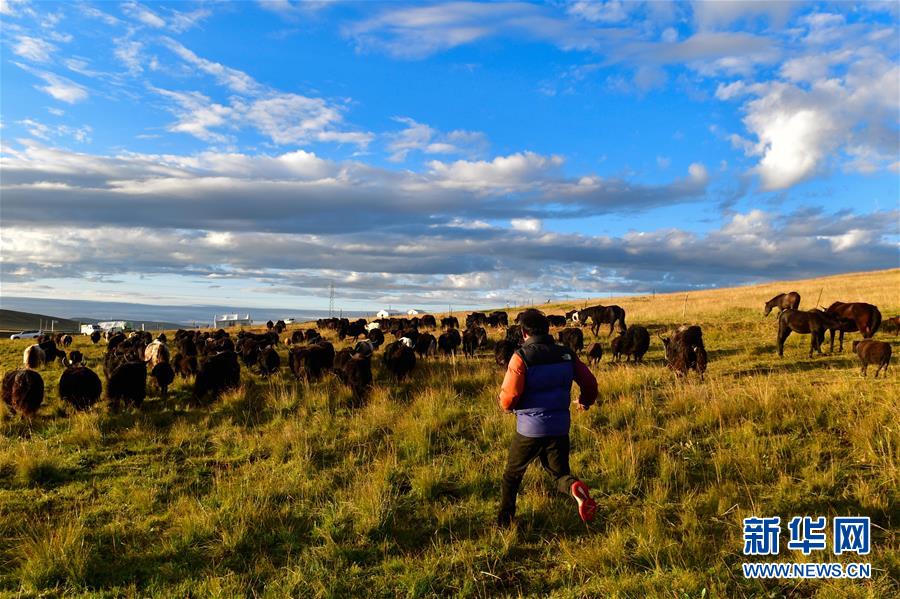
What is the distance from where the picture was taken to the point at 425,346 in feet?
66.5

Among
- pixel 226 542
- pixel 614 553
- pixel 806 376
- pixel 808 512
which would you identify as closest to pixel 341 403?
pixel 226 542

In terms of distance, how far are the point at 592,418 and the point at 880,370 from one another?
809cm

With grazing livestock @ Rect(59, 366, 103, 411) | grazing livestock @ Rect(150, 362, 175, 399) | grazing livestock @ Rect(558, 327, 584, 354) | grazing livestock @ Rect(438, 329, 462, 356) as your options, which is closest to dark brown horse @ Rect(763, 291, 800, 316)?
grazing livestock @ Rect(558, 327, 584, 354)

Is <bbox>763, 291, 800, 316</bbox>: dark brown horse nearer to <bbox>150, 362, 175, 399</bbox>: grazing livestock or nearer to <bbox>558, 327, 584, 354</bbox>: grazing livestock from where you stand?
<bbox>558, 327, 584, 354</bbox>: grazing livestock

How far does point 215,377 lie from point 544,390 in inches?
410

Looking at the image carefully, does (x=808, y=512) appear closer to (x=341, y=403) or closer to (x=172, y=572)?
(x=172, y=572)

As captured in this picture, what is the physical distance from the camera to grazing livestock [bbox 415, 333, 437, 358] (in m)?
20.1

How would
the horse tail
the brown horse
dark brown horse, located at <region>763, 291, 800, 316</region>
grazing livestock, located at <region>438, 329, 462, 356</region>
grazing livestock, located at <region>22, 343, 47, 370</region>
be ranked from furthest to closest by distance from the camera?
dark brown horse, located at <region>763, 291, 800, 316</region> → grazing livestock, located at <region>22, 343, 47, 370</region> → grazing livestock, located at <region>438, 329, 462, 356</region> → the horse tail → the brown horse

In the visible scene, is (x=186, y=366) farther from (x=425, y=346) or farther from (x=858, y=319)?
(x=858, y=319)

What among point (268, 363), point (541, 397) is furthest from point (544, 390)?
point (268, 363)

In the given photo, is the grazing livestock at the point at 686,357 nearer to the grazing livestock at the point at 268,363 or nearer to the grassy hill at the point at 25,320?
the grazing livestock at the point at 268,363

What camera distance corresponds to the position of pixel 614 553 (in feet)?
16.8

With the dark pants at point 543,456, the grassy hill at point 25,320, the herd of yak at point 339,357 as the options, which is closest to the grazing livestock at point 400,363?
the herd of yak at point 339,357

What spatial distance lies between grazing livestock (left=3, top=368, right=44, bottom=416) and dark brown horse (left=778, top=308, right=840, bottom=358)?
63.5 ft
